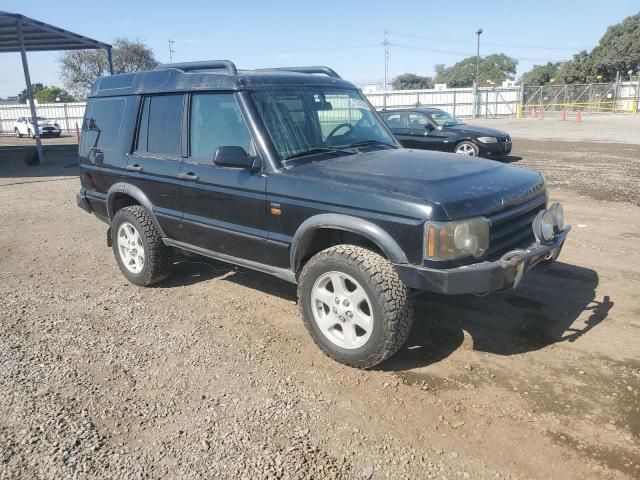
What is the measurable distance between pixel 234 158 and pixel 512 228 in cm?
202

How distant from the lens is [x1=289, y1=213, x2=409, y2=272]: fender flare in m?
3.22

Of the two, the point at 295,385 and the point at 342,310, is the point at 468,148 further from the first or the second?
the point at 295,385

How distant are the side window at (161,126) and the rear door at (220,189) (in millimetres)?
191

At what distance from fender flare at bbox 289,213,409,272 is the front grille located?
0.61m

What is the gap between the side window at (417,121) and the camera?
13602 mm

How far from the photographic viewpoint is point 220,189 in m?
4.15

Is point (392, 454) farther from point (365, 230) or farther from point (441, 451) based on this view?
point (365, 230)

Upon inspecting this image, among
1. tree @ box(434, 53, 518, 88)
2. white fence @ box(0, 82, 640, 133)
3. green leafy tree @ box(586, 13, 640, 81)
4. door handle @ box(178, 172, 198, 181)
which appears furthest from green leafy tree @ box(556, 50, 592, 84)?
door handle @ box(178, 172, 198, 181)

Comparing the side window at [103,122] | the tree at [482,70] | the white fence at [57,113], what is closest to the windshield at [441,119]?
the side window at [103,122]

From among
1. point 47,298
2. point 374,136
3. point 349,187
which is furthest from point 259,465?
point 47,298

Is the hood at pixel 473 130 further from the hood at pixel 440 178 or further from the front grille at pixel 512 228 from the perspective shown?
the front grille at pixel 512 228

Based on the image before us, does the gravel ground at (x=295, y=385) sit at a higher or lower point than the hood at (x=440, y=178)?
lower

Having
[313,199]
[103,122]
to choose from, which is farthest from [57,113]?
[313,199]

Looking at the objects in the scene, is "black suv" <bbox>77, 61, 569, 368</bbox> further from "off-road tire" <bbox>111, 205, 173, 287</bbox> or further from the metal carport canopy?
the metal carport canopy
